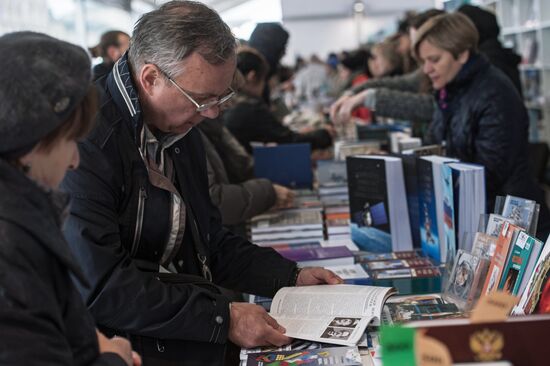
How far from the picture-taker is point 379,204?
2500 mm

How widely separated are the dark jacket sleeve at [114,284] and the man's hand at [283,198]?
1418 mm

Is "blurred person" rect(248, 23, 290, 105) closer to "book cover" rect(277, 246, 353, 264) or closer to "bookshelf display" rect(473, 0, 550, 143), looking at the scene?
"book cover" rect(277, 246, 353, 264)

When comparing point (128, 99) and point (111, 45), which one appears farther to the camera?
point (111, 45)

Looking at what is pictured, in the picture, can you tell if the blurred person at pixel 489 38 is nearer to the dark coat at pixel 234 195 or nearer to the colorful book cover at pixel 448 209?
the dark coat at pixel 234 195

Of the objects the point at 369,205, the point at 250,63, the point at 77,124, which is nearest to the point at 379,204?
the point at 369,205

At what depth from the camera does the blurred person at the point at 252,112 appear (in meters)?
3.92

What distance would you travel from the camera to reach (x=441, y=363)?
0.84m

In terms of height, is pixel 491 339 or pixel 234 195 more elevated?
pixel 491 339

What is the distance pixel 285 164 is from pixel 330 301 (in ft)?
6.07

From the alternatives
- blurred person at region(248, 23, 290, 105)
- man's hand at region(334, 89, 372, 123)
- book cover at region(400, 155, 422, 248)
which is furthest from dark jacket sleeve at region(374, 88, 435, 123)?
blurred person at region(248, 23, 290, 105)

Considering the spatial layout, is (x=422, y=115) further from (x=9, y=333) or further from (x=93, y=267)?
(x=9, y=333)

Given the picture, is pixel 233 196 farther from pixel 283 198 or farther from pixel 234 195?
pixel 283 198

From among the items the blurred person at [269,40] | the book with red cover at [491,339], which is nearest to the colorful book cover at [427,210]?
the book with red cover at [491,339]

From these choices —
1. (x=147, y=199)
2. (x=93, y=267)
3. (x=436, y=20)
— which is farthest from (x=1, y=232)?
(x=436, y=20)
